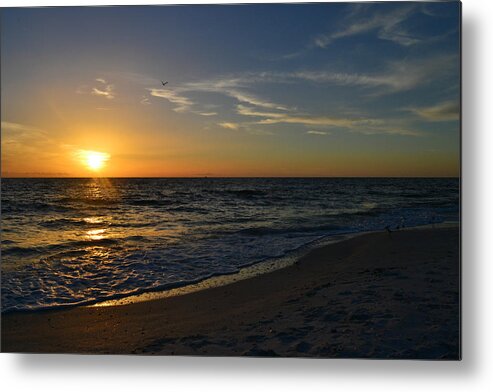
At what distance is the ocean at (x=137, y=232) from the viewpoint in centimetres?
331

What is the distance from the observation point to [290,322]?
3.09m

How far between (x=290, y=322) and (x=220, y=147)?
1.35 meters

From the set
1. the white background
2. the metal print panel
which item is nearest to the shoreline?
the metal print panel

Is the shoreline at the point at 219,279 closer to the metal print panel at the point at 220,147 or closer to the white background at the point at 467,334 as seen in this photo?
the metal print panel at the point at 220,147

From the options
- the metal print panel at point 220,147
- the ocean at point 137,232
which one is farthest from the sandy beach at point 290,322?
the ocean at point 137,232

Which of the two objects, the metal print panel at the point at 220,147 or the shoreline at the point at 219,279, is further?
the shoreline at the point at 219,279

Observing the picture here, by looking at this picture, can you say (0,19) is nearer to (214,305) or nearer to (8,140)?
(8,140)

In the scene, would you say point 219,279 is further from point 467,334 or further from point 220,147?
point 467,334

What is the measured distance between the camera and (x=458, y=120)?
9.59ft

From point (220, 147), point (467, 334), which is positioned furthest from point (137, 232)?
point (467, 334)

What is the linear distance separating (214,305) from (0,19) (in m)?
2.46

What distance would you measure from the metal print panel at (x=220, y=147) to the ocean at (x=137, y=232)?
0.07ft

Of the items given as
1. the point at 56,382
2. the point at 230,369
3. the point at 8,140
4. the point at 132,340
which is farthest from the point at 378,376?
the point at 8,140

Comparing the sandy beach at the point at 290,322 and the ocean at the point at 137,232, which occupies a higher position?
the ocean at the point at 137,232
